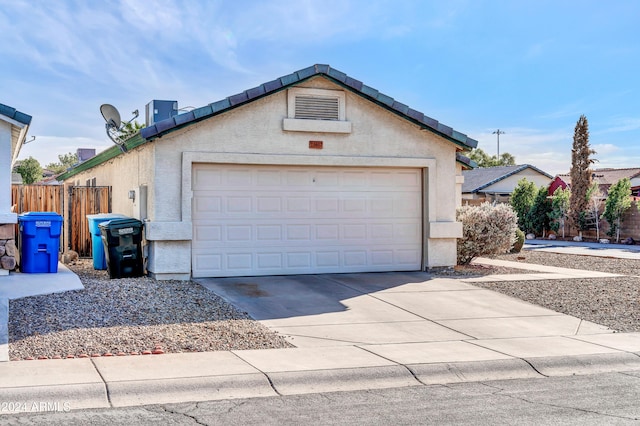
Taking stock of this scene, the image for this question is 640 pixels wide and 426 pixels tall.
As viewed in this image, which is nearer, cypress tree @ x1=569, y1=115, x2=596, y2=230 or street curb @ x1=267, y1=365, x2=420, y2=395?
street curb @ x1=267, y1=365, x2=420, y2=395

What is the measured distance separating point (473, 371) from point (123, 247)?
7941 millimetres

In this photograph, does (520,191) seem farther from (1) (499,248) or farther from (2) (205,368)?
(2) (205,368)

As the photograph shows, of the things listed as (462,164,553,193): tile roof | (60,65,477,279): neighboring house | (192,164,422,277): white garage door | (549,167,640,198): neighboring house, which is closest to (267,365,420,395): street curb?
(60,65,477,279): neighboring house

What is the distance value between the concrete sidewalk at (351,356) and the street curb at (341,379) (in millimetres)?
12

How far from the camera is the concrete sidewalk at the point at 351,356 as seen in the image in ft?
21.5

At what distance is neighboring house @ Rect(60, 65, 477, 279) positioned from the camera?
43.3ft

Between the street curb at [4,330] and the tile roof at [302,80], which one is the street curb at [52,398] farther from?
the tile roof at [302,80]

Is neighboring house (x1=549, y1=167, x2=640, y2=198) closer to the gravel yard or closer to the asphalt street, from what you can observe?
the gravel yard

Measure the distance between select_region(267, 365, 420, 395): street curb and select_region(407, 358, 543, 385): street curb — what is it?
18cm

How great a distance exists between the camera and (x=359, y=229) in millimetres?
14695

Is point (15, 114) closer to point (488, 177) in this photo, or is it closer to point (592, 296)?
point (592, 296)

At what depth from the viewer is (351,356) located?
7.95 m

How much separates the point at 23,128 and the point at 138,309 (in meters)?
4.83

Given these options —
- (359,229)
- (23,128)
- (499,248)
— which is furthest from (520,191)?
(23,128)
